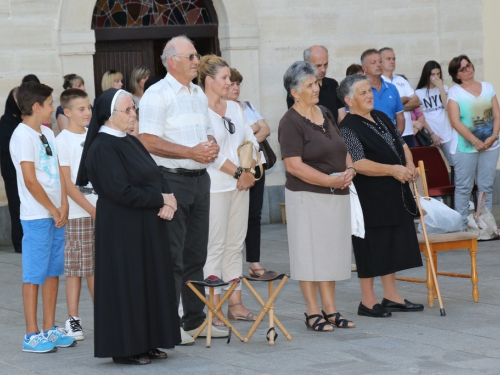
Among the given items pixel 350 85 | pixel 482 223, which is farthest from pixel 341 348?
pixel 482 223

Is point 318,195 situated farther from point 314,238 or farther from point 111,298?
point 111,298

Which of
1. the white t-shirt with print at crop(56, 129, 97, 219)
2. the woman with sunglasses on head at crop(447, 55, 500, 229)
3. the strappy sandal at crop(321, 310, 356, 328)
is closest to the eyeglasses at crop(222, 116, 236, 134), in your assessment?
the white t-shirt with print at crop(56, 129, 97, 219)

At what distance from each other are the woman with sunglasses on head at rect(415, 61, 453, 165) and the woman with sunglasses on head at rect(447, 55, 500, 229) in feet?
4.66

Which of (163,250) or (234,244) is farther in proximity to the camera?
(234,244)

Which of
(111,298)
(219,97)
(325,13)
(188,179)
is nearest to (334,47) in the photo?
(325,13)

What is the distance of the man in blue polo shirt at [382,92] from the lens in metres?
10.6

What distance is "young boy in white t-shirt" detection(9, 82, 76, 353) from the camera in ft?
23.2

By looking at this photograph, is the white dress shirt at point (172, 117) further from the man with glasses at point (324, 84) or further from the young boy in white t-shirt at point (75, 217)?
the man with glasses at point (324, 84)

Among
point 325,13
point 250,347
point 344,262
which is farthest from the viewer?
point 325,13

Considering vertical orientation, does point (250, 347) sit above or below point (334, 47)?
below

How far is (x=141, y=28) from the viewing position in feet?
45.0

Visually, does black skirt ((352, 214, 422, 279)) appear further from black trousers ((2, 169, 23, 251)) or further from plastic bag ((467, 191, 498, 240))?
black trousers ((2, 169, 23, 251))

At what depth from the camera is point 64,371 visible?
6.52m

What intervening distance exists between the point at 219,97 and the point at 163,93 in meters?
0.84
